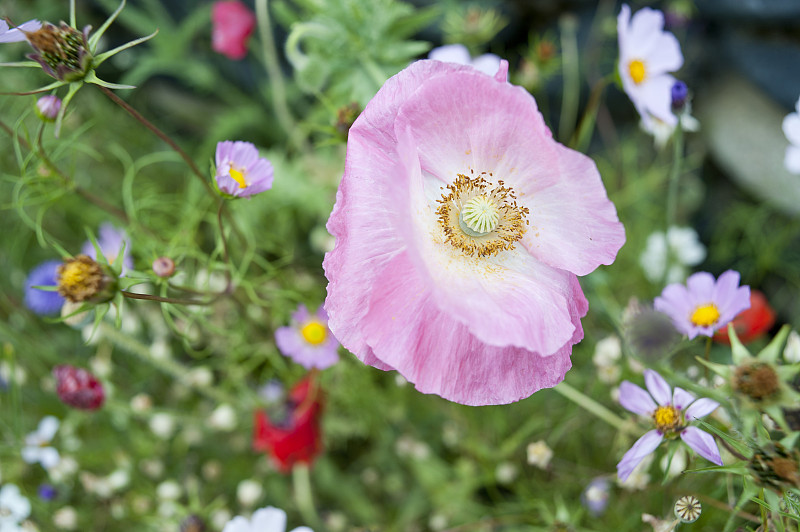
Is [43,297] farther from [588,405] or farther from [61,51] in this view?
[588,405]

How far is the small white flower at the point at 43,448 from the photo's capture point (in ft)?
3.74

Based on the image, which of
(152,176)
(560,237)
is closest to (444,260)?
(560,237)

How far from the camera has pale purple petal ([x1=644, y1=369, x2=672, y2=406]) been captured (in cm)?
76

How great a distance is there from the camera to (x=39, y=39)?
0.65m

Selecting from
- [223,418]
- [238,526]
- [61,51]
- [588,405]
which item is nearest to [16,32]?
[61,51]

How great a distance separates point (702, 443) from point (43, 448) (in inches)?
43.3

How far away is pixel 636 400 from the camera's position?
2.54ft

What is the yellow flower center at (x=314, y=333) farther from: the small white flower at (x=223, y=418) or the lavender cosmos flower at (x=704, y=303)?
the lavender cosmos flower at (x=704, y=303)

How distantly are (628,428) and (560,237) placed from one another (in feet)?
1.01

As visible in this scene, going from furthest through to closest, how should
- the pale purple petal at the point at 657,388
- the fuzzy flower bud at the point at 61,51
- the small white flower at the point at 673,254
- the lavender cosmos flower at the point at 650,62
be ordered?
→ the small white flower at the point at 673,254 → the lavender cosmos flower at the point at 650,62 → the pale purple petal at the point at 657,388 → the fuzzy flower bud at the point at 61,51

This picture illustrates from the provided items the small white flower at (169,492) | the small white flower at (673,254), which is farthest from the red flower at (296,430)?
the small white flower at (673,254)

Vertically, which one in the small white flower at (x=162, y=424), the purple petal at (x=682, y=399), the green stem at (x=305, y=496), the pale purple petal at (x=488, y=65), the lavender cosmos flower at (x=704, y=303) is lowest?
the green stem at (x=305, y=496)

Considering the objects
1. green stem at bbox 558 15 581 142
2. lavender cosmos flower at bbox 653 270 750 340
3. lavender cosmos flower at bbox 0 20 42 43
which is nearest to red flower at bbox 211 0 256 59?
lavender cosmos flower at bbox 0 20 42 43

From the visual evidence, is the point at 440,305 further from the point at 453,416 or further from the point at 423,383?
the point at 453,416
